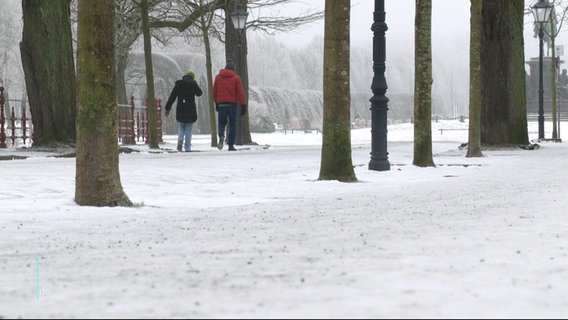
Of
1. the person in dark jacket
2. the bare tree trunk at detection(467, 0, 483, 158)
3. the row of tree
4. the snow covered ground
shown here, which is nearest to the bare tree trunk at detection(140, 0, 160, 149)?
→ the row of tree

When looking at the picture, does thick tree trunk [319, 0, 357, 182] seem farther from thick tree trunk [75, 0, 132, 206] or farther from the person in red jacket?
the person in red jacket

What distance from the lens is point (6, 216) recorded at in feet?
28.6

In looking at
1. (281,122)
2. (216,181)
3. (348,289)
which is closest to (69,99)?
(216,181)

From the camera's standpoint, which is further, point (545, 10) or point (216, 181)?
point (545, 10)

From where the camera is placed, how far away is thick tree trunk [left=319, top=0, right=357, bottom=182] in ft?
41.8

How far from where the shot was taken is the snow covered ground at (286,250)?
13.9ft

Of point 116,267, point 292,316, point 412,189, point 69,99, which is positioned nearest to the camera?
point 292,316

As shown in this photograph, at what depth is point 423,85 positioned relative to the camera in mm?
16812

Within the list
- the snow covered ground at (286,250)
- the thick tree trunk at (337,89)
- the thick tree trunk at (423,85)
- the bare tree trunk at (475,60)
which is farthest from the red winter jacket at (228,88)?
the snow covered ground at (286,250)

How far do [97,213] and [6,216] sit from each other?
2.50 ft

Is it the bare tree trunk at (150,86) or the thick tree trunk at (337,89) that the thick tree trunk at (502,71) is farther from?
the thick tree trunk at (337,89)

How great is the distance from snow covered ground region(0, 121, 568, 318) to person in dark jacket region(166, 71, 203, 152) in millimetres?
10180

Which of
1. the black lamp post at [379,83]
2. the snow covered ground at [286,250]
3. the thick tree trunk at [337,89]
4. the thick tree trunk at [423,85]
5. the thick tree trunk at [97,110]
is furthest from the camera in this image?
the thick tree trunk at [423,85]

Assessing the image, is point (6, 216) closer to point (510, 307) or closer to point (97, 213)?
point (97, 213)
